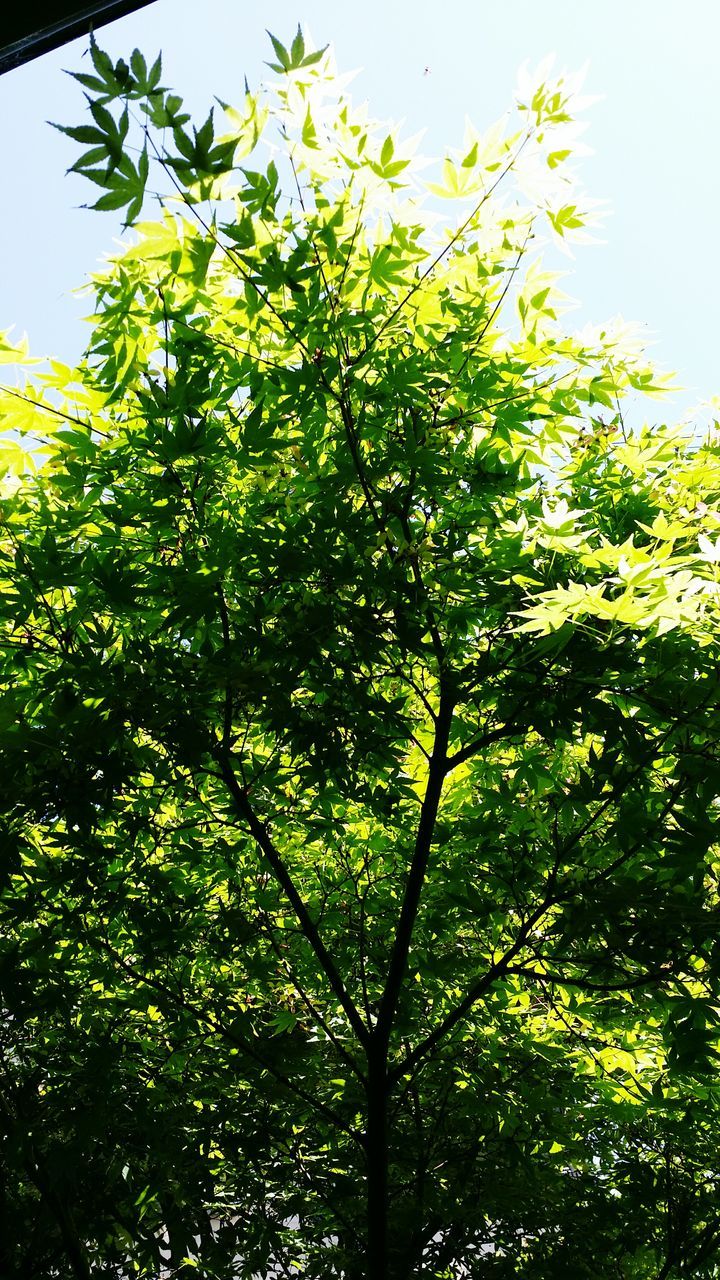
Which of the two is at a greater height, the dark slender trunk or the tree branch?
the tree branch

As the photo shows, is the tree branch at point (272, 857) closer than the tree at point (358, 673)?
No

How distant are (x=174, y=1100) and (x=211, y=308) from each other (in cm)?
210

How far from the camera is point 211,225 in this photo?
5.24 feet

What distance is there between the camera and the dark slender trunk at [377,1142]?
2230 mm

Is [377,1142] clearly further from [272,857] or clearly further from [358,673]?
[358,673]

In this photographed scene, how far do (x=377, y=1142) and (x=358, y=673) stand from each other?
4.00ft

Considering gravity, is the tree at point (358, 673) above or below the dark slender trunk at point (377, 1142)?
above

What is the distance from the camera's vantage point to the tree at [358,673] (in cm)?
173

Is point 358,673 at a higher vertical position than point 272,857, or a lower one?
higher

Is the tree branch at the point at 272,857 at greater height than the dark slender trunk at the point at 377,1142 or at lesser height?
greater

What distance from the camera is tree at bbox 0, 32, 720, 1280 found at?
5.68 feet

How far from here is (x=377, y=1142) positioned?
224cm

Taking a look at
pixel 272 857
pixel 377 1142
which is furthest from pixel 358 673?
pixel 377 1142

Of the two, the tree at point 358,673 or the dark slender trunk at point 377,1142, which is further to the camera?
the dark slender trunk at point 377,1142
